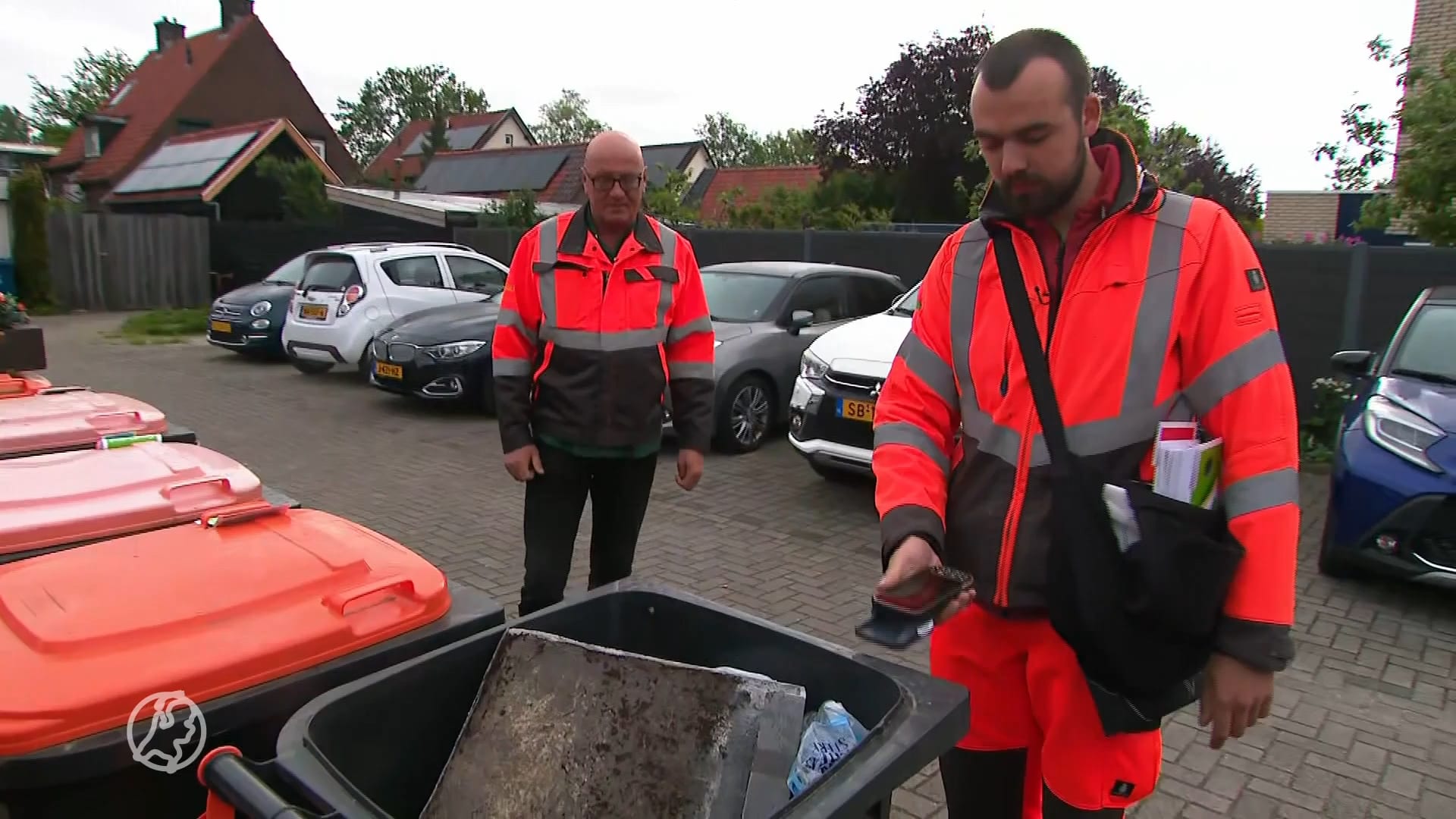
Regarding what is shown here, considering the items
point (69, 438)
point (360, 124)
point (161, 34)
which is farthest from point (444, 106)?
point (69, 438)

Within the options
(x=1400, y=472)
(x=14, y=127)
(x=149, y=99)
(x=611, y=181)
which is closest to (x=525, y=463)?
(x=611, y=181)

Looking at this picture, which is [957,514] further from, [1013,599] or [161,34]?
[161,34]

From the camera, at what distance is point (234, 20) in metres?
35.7

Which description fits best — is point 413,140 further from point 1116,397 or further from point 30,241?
point 1116,397

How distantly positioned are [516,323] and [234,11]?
1582 inches

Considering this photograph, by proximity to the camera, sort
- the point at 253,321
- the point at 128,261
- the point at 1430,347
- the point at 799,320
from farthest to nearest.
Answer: the point at 128,261 < the point at 253,321 < the point at 799,320 < the point at 1430,347

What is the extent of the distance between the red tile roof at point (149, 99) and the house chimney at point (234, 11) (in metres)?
0.24

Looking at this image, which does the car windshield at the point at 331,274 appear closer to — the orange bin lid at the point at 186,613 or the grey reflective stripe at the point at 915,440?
the orange bin lid at the point at 186,613

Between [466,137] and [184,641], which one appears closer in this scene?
[184,641]

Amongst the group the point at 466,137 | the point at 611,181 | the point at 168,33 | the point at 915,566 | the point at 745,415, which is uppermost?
the point at 168,33

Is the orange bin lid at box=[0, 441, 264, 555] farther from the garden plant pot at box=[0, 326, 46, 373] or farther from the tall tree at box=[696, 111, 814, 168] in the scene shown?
the tall tree at box=[696, 111, 814, 168]

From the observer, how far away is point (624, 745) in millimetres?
Answer: 1496

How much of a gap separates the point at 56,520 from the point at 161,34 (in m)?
44.1

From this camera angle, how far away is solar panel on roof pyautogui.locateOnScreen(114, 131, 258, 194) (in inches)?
979
